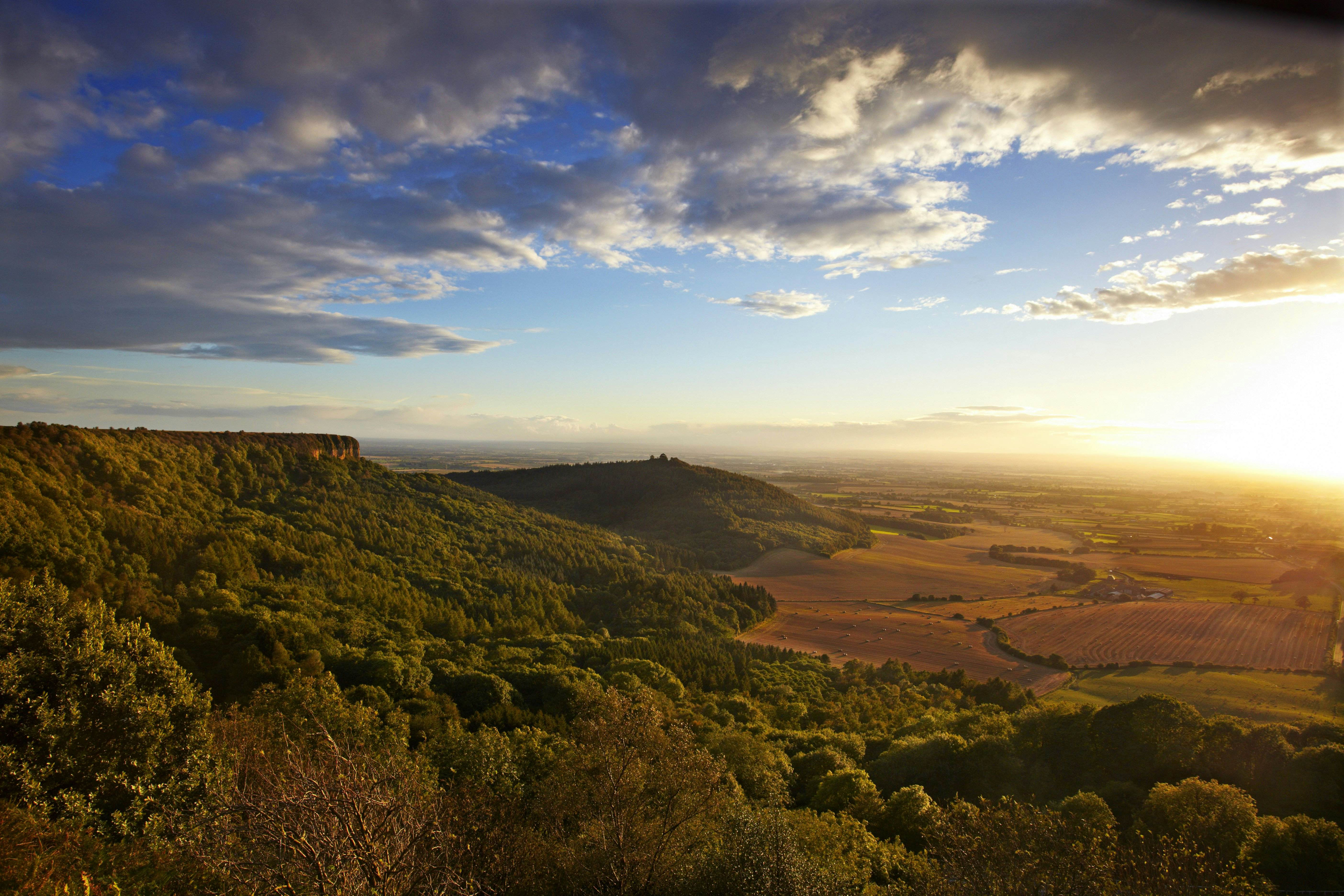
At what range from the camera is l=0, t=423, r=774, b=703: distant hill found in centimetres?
2523

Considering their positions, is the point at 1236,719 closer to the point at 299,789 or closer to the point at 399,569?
the point at 299,789

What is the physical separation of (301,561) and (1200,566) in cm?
9318

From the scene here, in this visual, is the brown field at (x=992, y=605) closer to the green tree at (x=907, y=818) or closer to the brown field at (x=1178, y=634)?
the brown field at (x=1178, y=634)

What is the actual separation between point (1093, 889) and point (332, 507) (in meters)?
58.4

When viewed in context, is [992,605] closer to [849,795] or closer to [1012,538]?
[1012,538]

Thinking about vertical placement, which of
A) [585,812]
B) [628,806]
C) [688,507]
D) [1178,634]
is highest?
[628,806]

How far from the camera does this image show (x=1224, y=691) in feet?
120

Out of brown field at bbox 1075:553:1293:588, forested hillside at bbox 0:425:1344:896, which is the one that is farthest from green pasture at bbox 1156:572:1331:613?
forested hillside at bbox 0:425:1344:896

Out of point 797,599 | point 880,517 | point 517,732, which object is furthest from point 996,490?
point 517,732

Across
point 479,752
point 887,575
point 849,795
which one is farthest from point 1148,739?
point 887,575

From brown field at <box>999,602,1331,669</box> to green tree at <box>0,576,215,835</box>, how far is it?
57.6m

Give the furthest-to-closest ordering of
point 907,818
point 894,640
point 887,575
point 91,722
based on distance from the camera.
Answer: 1. point 887,575
2. point 894,640
3. point 907,818
4. point 91,722

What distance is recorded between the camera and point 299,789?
9.63m

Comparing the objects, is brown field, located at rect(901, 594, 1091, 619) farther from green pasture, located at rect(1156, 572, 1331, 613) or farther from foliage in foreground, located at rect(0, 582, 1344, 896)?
foliage in foreground, located at rect(0, 582, 1344, 896)
